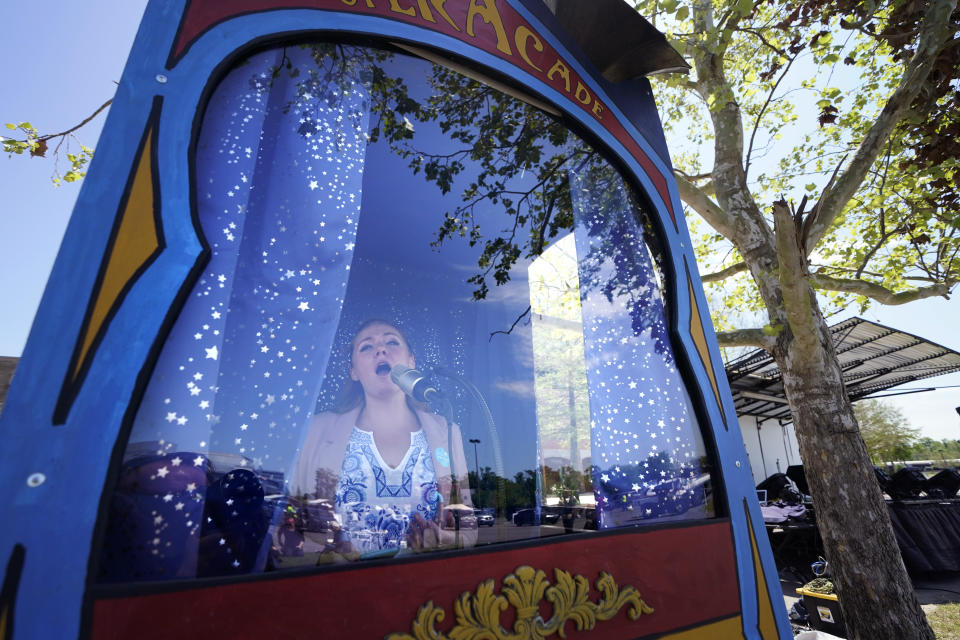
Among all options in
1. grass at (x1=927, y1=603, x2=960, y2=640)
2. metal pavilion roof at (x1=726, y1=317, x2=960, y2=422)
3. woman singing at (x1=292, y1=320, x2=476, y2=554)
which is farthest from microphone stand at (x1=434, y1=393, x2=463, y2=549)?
metal pavilion roof at (x1=726, y1=317, x2=960, y2=422)

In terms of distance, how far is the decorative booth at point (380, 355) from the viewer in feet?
3.53

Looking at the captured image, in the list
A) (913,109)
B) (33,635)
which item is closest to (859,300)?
(913,109)

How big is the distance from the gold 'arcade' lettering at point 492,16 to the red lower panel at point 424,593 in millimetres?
1967

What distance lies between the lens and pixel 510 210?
2.35 meters

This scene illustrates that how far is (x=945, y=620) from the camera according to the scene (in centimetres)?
497

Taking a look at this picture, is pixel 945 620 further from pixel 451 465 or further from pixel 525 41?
pixel 525 41

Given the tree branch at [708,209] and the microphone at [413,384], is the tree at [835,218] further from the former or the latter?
the microphone at [413,384]

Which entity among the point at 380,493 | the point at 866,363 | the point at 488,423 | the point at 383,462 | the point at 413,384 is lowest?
the point at 380,493

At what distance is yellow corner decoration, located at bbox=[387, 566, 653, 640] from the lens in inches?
51.1

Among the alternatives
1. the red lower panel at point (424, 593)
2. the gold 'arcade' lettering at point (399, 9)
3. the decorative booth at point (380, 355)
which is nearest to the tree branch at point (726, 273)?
the decorative booth at point (380, 355)

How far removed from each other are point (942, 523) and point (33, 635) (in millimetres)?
10083

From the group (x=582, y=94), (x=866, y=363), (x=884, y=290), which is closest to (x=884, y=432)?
(x=866, y=363)

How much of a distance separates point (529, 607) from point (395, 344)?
1092mm

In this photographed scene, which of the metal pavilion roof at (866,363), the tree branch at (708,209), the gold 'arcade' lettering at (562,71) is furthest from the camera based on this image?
the metal pavilion roof at (866,363)
